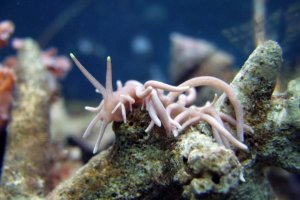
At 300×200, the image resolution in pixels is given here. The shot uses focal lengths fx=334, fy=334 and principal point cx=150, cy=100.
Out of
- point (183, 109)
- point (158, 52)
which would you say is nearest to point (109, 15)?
point (158, 52)

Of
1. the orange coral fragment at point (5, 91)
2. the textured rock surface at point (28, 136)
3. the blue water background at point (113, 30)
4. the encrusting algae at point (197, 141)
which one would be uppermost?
the blue water background at point (113, 30)

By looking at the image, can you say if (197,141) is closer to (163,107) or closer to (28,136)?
(163,107)

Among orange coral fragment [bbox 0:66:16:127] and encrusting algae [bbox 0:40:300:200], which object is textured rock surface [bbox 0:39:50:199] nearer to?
orange coral fragment [bbox 0:66:16:127]

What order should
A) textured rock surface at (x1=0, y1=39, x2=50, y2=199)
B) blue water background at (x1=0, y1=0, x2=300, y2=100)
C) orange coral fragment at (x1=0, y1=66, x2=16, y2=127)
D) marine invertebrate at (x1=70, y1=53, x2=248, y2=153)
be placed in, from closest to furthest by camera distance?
marine invertebrate at (x1=70, y1=53, x2=248, y2=153) < textured rock surface at (x1=0, y1=39, x2=50, y2=199) < orange coral fragment at (x1=0, y1=66, x2=16, y2=127) < blue water background at (x1=0, y1=0, x2=300, y2=100)

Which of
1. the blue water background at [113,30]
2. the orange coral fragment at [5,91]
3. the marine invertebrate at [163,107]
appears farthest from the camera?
the blue water background at [113,30]

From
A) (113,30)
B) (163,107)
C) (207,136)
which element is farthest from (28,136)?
(113,30)

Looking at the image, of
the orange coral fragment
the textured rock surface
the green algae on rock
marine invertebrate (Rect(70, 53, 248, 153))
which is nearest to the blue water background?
the orange coral fragment

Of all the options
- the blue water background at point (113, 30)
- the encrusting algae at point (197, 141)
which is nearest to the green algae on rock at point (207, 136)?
the encrusting algae at point (197, 141)

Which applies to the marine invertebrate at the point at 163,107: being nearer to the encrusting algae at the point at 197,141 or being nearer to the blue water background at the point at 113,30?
the encrusting algae at the point at 197,141
